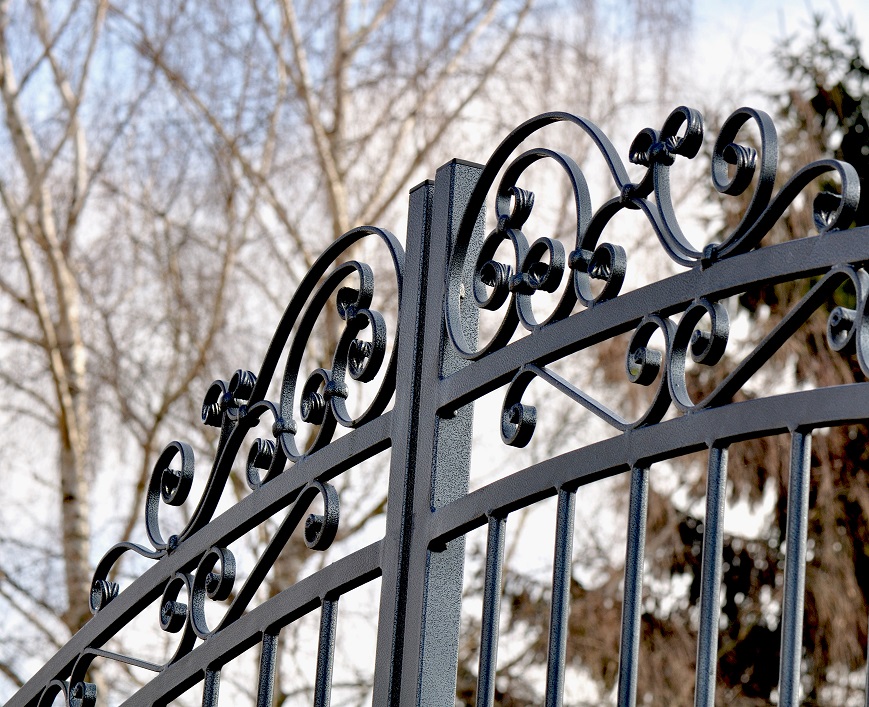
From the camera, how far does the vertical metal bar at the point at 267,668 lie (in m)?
1.18

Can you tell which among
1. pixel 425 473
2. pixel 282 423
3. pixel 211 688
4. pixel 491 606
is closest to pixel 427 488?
pixel 425 473

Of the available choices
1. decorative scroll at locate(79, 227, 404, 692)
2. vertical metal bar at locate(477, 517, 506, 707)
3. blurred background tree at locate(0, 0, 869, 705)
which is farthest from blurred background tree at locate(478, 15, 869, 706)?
vertical metal bar at locate(477, 517, 506, 707)

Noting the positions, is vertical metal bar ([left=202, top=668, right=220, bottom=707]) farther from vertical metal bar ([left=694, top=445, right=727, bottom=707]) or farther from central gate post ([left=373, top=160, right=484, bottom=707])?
vertical metal bar ([left=694, top=445, right=727, bottom=707])

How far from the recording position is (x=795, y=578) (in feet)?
2.42

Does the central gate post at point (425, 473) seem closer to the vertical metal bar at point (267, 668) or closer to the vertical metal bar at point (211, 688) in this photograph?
the vertical metal bar at point (267, 668)

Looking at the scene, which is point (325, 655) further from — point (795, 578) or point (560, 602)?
point (795, 578)

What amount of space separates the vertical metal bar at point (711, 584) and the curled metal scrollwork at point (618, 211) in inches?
2.3

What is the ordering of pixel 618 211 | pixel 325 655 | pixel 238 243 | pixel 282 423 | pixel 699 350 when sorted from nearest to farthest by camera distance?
pixel 699 350
pixel 618 211
pixel 325 655
pixel 282 423
pixel 238 243

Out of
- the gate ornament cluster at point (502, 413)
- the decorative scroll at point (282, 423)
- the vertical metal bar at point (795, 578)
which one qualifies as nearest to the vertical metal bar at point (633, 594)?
the gate ornament cluster at point (502, 413)

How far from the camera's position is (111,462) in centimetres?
637

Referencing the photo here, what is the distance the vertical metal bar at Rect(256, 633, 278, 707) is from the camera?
1.18 metres

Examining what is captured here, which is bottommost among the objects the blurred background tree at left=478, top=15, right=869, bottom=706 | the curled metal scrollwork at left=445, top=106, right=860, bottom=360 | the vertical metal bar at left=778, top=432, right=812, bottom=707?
the vertical metal bar at left=778, top=432, right=812, bottom=707

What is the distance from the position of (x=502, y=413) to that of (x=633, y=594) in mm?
212

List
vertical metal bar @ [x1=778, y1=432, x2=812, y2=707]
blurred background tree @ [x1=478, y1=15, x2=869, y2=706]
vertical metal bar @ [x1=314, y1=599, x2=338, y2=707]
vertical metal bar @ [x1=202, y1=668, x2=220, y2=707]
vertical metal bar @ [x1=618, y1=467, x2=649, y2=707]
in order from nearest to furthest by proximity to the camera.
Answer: vertical metal bar @ [x1=778, y1=432, x2=812, y2=707] → vertical metal bar @ [x1=618, y1=467, x2=649, y2=707] → vertical metal bar @ [x1=314, y1=599, x2=338, y2=707] → vertical metal bar @ [x1=202, y1=668, x2=220, y2=707] → blurred background tree @ [x1=478, y1=15, x2=869, y2=706]
